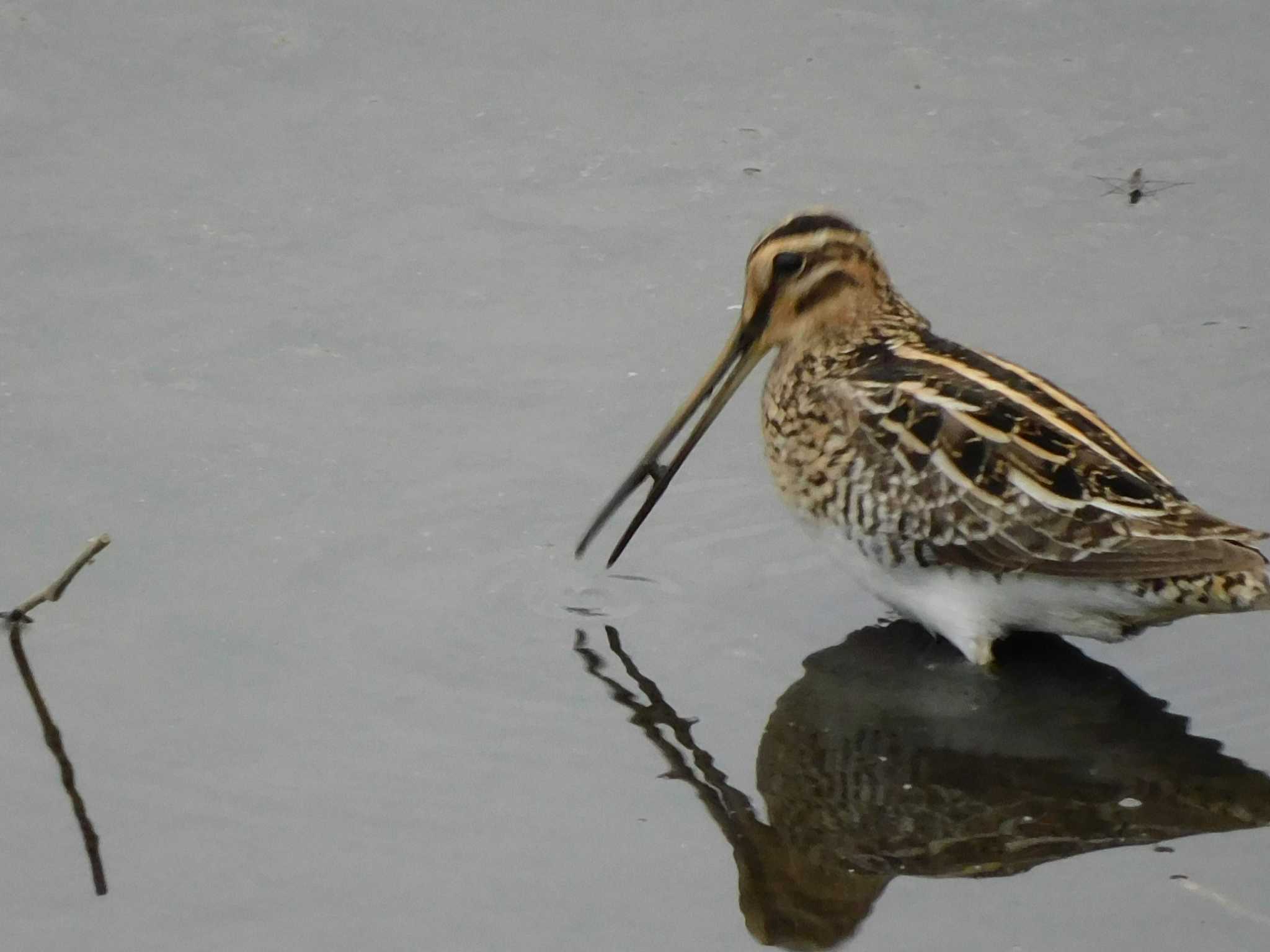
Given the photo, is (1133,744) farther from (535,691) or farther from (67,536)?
(67,536)

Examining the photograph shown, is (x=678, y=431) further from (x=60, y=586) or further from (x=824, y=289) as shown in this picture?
(x=60, y=586)

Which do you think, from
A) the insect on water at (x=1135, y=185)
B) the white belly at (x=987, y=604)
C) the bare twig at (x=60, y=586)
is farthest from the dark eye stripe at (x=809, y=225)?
the insect on water at (x=1135, y=185)

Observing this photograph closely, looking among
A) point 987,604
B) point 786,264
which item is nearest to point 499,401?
point 786,264

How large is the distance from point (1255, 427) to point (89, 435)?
357 centimetres

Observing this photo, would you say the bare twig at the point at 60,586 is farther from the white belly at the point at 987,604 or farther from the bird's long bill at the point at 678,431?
the white belly at the point at 987,604

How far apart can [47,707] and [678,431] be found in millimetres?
1912

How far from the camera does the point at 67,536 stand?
599cm

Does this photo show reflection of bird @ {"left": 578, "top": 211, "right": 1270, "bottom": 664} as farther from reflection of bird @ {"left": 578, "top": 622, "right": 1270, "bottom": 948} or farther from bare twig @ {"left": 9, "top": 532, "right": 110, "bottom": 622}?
bare twig @ {"left": 9, "top": 532, "right": 110, "bottom": 622}

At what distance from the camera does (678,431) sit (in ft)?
20.0

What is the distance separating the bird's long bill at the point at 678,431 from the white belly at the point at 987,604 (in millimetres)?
593

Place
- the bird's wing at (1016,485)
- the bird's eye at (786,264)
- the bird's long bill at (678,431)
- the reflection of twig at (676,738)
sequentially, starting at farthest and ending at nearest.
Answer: the bird's long bill at (678,431) < the bird's eye at (786,264) < the bird's wing at (1016,485) < the reflection of twig at (676,738)

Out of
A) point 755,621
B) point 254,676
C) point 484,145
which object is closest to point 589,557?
point 755,621

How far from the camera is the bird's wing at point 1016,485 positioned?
526 centimetres

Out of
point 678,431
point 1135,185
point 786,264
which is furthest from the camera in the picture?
point 1135,185
